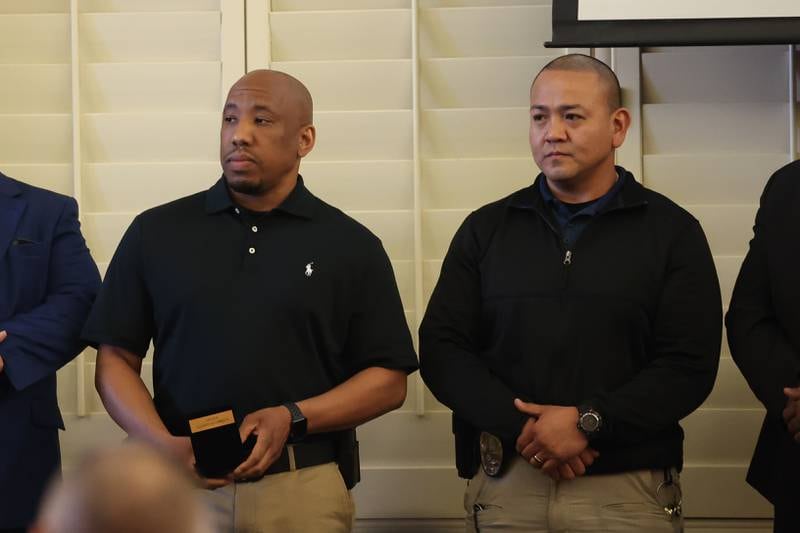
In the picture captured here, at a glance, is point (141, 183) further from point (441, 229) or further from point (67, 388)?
point (441, 229)

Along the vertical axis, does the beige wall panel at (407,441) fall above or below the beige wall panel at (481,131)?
below

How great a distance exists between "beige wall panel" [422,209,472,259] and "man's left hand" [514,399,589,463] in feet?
2.78

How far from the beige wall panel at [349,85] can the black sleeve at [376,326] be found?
77 cm

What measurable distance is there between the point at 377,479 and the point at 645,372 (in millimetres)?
961

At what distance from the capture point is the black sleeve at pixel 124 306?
8.21ft

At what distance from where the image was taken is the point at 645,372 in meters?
2.47

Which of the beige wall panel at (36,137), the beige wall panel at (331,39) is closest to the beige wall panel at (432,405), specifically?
the beige wall panel at (331,39)

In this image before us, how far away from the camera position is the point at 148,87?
3.27m

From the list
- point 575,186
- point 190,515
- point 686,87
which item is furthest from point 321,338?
point 190,515

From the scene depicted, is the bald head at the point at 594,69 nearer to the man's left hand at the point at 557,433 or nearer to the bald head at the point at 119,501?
the man's left hand at the point at 557,433

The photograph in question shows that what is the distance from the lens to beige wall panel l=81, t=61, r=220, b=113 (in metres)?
3.26

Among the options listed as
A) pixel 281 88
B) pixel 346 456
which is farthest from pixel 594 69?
pixel 346 456

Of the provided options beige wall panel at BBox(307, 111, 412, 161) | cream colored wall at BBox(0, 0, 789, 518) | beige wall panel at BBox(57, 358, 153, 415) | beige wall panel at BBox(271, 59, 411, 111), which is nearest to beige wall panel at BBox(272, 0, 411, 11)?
cream colored wall at BBox(0, 0, 789, 518)

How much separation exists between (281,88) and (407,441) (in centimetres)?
107
